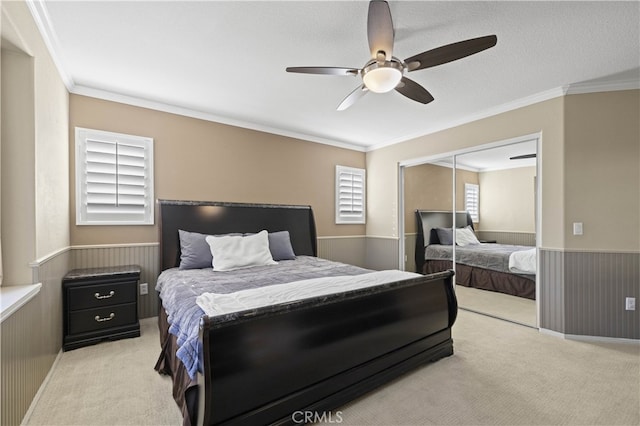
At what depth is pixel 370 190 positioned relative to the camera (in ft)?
18.2

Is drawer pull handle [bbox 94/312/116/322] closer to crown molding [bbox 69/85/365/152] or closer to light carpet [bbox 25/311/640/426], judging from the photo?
light carpet [bbox 25/311/640/426]

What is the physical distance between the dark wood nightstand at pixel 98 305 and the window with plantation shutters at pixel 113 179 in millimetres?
622

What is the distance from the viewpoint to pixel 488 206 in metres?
4.00

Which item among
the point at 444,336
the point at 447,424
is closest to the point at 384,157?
the point at 444,336

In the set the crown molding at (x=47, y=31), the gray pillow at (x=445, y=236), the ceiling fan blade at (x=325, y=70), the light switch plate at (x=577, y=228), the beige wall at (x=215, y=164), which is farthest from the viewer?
the gray pillow at (x=445, y=236)

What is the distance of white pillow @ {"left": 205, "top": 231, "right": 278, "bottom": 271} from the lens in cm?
316

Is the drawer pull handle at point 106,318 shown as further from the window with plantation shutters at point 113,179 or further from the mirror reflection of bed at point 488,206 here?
the mirror reflection of bed at point 488,206

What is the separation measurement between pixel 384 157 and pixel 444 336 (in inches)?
134

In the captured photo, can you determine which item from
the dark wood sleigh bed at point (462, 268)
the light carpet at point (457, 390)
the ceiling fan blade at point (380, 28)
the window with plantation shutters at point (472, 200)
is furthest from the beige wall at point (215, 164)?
the ceiling fan blade at point (380, 28)

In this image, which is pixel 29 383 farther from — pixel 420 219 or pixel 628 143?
pixel 628 143

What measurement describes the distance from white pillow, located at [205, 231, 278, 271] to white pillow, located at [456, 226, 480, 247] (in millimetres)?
2674

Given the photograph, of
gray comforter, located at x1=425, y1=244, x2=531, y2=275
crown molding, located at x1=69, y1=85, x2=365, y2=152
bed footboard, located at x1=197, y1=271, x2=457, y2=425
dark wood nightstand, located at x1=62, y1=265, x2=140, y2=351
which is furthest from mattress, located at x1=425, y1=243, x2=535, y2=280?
dark wood nightstand, located at x1=62, y1=265, x2=140, y2=351

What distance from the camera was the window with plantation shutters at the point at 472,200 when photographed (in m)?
4.10

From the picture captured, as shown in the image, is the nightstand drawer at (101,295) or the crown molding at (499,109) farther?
the crown molding at (499,109)
